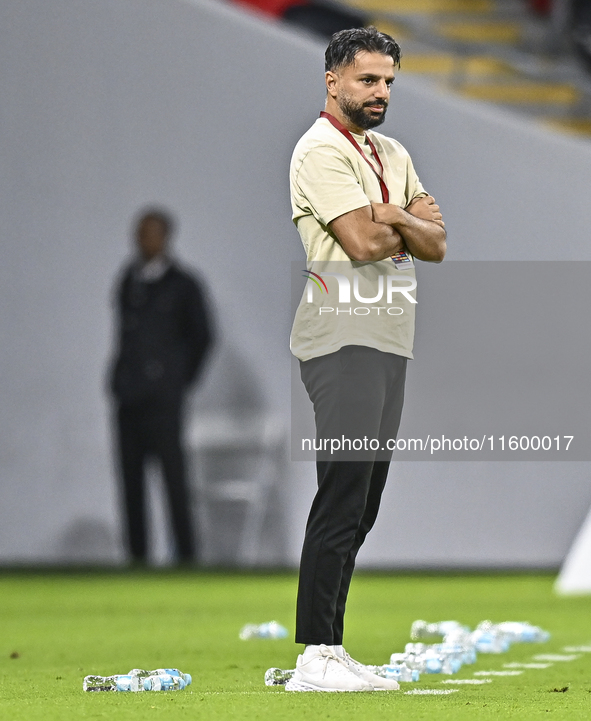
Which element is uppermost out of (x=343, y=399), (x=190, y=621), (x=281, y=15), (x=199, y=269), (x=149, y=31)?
(x=281, y=15)

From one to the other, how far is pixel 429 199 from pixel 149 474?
4901 millimetres

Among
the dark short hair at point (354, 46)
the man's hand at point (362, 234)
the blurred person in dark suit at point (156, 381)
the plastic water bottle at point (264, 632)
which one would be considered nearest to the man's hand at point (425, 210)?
the man's hand at point (362, 234)

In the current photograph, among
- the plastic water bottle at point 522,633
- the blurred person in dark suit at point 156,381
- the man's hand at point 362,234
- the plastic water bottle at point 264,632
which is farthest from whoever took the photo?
the blurred person in dark suit at point 156,381

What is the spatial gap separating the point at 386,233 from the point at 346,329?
211mm

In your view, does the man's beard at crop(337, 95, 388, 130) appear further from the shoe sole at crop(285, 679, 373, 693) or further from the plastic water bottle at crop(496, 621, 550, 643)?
the plastic water bottle at crop(496, 621, 550, 643)

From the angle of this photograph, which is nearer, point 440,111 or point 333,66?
point 333,66

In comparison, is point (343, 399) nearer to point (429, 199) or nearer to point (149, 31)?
point (429, 199)

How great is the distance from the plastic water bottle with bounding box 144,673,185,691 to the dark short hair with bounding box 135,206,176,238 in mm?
4885

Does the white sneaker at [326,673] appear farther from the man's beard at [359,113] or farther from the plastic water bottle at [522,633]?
the plastic water bottle at [522,633]

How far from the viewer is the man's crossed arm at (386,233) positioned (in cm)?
254

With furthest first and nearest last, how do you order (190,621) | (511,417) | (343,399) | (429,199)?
(511,417) → (190,621) → (429,199) → (343,399)

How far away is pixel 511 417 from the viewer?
7.17 m

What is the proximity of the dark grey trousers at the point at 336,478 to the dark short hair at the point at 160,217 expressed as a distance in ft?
16.4

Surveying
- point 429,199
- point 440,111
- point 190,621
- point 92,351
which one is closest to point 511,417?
point 440,111
